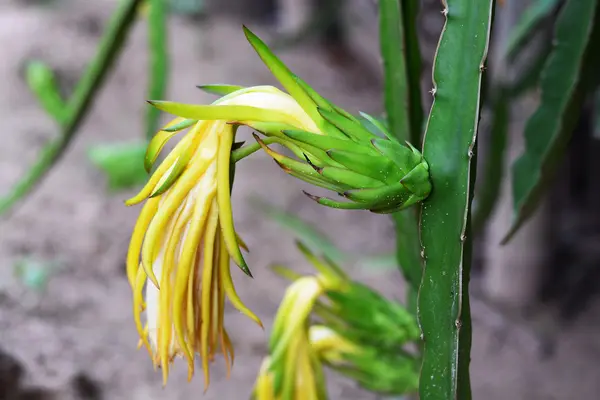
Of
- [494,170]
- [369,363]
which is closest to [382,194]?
[369,363]

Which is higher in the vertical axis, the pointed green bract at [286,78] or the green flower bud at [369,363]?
the pointed green bract at [286,78]

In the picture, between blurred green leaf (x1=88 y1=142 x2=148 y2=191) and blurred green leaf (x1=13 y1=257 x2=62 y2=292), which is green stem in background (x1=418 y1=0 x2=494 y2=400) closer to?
blurred green leaf (x1=13 y1=257 x2=62 y2=292)

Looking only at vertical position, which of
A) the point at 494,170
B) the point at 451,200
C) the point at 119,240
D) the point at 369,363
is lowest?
the point at 119,240

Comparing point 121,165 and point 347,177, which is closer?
point 347,177

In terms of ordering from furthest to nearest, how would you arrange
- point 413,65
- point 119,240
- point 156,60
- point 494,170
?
point 119,240, point 156,60, point 494,170, point 413,65

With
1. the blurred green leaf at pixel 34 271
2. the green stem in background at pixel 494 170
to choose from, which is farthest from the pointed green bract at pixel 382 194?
the blurred green leaf at pixel 34 271

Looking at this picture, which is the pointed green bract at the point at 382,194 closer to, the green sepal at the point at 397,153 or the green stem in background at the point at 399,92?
the green sepal at the point at 397,153

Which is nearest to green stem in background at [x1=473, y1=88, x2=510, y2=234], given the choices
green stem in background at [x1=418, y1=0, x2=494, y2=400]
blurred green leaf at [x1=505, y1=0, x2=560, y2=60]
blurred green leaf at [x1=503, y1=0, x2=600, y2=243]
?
blurred green leaf at [x1=505, y1=0, x2=560, y2=60]

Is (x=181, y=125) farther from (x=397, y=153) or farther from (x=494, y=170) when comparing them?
(x=494, y=170)
